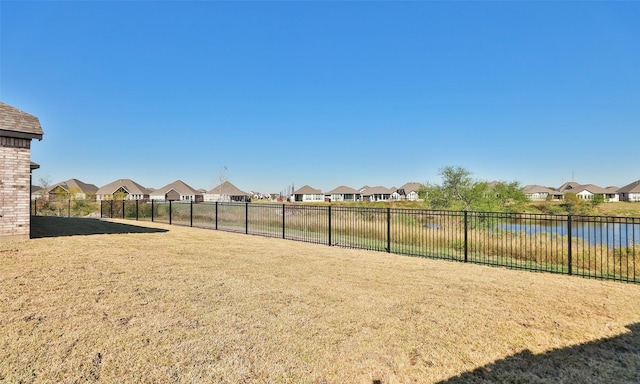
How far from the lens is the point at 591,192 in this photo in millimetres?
83438

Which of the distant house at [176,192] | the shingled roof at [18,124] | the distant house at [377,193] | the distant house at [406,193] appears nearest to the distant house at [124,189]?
the distant house at [176,192]

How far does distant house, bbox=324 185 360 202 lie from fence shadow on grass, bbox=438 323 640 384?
89.3m

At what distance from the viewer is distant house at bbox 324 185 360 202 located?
93.8 meters

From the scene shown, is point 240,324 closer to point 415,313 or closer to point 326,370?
point 326,370

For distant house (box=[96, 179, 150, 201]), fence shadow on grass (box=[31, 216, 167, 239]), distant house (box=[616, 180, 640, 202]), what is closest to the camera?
fence shadow on grass (box=[31, 216, 167, 239])

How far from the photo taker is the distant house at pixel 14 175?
364 inches

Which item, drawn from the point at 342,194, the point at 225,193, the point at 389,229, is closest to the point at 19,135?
the point at 389,229

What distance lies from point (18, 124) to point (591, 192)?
108 metres

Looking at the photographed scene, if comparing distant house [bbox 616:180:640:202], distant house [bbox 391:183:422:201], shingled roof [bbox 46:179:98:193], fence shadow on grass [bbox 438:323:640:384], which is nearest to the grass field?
fence shadow on grass [bbox 438:323:640:384]

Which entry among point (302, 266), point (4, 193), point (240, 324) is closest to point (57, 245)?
point (4, 193)

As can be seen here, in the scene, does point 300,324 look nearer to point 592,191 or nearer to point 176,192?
point 176,192

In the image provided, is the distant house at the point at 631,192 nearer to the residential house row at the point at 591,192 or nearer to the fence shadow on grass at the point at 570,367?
the residential house row at the point at 591,192

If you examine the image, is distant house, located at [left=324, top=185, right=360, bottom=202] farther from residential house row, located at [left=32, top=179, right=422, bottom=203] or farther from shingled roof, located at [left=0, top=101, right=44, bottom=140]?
shingled roof, located at [left=0, top=101, right=44, bottom=140]

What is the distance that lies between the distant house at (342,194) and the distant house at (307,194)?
2.30 meters
